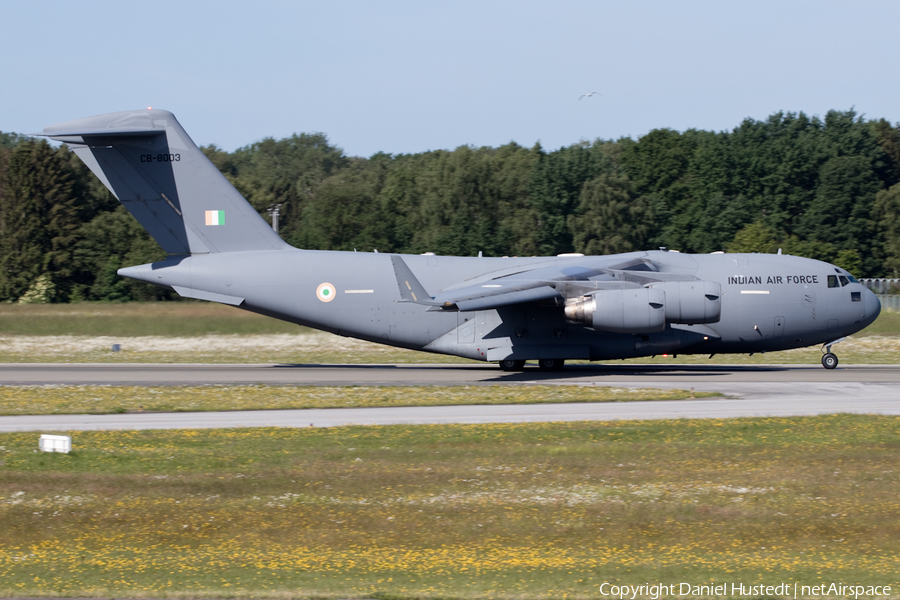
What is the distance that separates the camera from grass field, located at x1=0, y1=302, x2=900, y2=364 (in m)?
33.0

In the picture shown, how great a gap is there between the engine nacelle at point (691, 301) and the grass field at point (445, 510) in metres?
7.83

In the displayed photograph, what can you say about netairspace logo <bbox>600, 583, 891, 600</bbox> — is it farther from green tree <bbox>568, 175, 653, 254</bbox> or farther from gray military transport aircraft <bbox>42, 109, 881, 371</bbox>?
green tree <bbox>568, 175, 653, 254</bbox>

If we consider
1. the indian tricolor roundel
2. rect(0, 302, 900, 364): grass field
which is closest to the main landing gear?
rect(0, 302, 900, 364): grass field

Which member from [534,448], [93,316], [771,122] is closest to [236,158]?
[771,122]

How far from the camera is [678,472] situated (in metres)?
13.9

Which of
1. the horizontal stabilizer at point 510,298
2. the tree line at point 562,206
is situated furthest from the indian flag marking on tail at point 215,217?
the tree line at point 562,206

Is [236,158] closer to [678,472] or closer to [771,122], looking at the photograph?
[771,122]

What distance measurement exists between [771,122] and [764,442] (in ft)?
255

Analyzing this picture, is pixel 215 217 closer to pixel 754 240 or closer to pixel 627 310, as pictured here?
pixel 627 310

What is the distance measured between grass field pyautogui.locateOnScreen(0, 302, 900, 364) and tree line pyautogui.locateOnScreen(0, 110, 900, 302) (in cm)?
1873

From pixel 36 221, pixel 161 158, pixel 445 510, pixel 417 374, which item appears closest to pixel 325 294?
pixel 417 374

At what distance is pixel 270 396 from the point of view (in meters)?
21.8

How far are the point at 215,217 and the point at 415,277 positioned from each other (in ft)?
21.8

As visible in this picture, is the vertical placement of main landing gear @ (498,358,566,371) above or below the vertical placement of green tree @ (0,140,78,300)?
below
